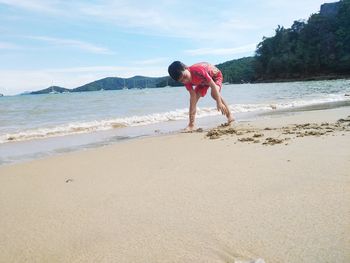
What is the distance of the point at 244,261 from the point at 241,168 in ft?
4.94

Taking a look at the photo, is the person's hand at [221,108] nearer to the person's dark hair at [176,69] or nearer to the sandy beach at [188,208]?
the person's dark hair at [176,69]

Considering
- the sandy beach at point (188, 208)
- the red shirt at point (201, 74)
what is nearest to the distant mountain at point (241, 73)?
the red shirt at point (201, 74)

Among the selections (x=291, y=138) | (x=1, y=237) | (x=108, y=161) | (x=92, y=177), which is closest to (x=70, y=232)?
(x=1, y=237)

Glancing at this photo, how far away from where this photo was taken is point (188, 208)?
2.05m

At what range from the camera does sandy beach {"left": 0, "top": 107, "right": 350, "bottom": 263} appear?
1.55 meters

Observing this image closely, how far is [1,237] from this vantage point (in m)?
1.89

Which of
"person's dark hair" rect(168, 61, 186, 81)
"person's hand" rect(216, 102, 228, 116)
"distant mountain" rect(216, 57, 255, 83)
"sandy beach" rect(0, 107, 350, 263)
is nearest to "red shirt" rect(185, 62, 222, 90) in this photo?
"person's dark hair" rect(168, 61, 186, 81)

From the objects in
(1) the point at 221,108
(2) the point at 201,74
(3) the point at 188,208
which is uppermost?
(2) the point at 201,74

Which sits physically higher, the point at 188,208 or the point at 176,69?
the point at 176,69

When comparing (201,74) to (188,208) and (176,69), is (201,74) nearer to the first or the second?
(176,69)

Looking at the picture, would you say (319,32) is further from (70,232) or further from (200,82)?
(70,232)

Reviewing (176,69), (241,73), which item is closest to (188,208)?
(176,69)

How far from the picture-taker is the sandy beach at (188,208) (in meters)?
1.55

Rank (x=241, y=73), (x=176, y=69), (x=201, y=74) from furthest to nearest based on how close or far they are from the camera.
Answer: (x=241, y=73)
(x=201, y=74)
(x=176, y=69)
